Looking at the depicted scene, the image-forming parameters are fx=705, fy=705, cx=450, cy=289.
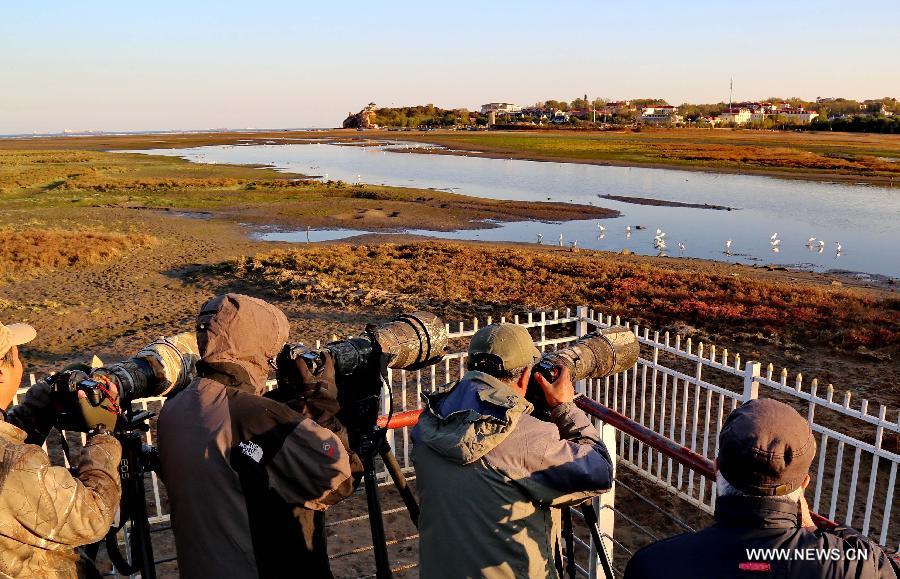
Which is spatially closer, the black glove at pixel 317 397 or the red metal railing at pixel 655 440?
the black glove at pixel 317 397

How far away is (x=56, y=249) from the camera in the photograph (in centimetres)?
1792

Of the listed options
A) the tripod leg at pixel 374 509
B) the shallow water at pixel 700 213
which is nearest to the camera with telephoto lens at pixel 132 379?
the tripod leg at pixel 374 509

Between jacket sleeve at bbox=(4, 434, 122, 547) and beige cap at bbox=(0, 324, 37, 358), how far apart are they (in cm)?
46

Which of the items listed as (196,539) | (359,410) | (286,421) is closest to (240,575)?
(196,539)

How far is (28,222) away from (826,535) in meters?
28.9

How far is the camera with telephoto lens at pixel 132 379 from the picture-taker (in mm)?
2535

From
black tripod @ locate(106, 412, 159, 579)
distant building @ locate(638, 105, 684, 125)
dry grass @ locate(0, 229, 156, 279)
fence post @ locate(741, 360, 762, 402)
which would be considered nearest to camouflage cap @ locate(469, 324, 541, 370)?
black tripod @ locate(106, 412, 159, 579)

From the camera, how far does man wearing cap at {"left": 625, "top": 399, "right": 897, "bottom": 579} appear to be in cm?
160

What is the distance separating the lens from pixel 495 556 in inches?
88.5

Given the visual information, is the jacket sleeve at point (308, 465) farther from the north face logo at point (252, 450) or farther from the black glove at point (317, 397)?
the black glove at point (317, 397)

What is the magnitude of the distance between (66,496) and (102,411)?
469mm

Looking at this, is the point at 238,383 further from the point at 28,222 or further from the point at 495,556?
the point at 28,222

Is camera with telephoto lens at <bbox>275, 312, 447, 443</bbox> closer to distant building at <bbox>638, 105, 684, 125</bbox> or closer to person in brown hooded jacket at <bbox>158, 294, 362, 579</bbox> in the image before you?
person in brown hooded jacket at <bbox>158, 294, 362, 579</bbox>

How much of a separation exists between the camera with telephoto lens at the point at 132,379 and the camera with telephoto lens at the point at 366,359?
0.49 metres
